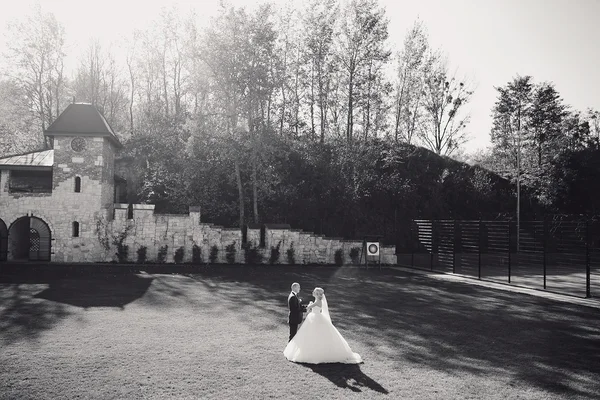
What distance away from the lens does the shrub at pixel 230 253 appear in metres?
27.7

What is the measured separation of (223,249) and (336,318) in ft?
53.9

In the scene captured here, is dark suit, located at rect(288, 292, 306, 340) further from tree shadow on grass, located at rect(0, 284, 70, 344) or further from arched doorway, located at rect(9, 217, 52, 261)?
arched doorway, located at rect(9, 217, 52, 261)

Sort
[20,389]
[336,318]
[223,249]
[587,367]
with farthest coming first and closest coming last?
[223,249]
[336,318]
[587,367]
[20,389]

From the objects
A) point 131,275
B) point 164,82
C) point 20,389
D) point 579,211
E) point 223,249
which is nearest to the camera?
point 20,389

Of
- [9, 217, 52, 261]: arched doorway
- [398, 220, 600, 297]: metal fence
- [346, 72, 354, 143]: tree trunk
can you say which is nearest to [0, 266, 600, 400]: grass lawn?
[398, 220, 600, 297]: metal fence

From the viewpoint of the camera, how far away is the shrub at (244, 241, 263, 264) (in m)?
27.7

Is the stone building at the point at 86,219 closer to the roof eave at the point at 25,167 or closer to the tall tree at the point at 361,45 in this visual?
the roof eave at the point at 25,167

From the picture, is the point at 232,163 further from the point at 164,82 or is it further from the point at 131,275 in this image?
the point at 164,82

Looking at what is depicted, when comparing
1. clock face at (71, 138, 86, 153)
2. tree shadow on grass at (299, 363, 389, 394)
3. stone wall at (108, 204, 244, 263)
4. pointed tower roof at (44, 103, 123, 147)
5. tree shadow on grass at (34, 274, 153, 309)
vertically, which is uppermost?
pointed tower roof at (44, 103, 123, 147)

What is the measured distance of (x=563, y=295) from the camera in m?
17.3

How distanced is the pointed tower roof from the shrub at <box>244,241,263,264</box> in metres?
11.6

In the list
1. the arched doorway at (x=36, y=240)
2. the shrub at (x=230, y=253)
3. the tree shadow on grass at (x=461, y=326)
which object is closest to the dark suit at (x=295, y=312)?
the tree shadow on grass at (x=461, y=326)

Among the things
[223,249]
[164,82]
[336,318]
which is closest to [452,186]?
[223,249]

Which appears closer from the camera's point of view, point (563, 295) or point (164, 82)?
point (563, 295)
